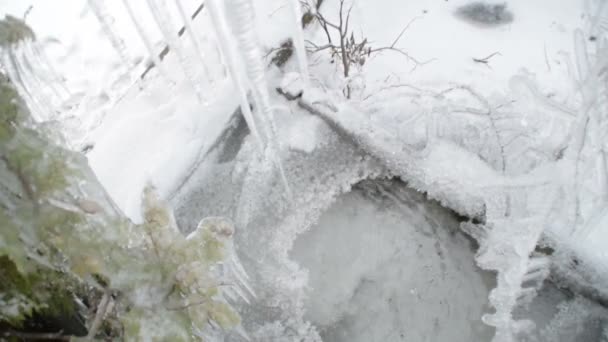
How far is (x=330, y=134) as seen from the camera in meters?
3.45

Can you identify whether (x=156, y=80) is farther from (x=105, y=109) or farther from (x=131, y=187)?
(x=131, y=187)

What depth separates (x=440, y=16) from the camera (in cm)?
479

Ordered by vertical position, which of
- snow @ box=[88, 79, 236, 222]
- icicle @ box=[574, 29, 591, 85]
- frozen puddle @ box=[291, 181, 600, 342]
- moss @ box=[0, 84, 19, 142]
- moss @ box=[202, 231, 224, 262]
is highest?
moss @ box=[0, 84, 19, 142]

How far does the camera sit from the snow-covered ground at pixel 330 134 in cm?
290

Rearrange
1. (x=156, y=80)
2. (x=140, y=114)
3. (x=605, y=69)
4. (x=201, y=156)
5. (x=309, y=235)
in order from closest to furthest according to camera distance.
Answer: (x=605, y=69) → (x=309, y=235) → (x=201, y=156) → (x=140, y=114) → (x=156, y=80)

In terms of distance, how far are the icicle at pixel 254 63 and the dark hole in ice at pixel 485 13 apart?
2.84 m

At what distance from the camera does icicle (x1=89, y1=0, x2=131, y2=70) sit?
4.09 meters

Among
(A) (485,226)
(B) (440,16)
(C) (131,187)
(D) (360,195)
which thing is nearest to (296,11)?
(D) (360,195)

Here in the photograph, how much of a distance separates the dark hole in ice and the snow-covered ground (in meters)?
0.08

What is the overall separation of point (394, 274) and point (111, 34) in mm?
3309

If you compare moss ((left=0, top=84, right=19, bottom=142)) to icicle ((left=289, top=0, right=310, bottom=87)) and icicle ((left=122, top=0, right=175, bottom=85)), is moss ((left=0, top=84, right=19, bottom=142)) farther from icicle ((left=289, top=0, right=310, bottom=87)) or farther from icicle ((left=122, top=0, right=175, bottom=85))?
icicle ((left=122, top=0, right=175, bottom=85))

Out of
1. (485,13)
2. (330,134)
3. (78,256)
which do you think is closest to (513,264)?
(330,134)

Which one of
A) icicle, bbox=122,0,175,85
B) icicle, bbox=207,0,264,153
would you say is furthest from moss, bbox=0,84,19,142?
icicle, bbox=122,0,175,85

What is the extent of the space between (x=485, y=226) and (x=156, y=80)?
9.59ft
